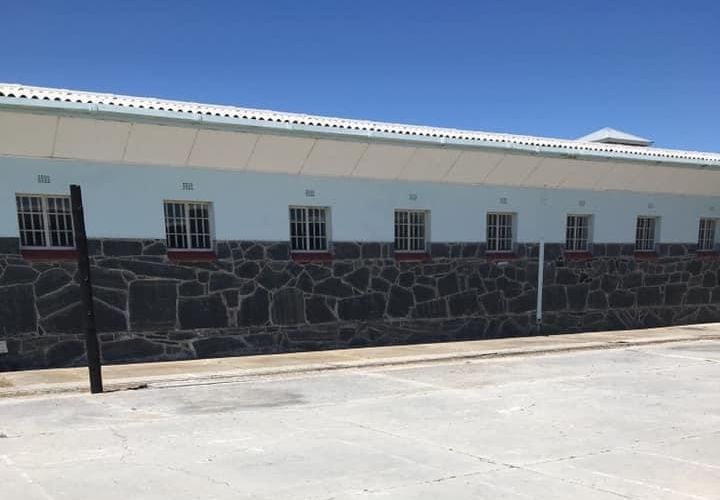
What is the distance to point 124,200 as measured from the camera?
32.6ft

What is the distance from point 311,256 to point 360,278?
1.19 meters

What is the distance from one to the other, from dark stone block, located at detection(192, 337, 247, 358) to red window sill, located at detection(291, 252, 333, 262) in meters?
1.92

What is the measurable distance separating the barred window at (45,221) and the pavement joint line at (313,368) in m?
2.60

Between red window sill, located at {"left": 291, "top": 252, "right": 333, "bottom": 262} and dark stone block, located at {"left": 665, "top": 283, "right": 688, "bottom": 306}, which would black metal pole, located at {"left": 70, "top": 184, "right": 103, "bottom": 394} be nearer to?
red window sill, located at {"left": 291, "top": 252, "right": 333, "bottom": 262}

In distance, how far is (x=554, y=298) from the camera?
14578mm

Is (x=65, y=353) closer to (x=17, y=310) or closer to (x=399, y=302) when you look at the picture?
(x=17, y=310)

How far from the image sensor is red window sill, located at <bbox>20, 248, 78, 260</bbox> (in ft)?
30.7

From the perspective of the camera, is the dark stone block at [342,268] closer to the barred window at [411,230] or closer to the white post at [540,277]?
the barred window at [411,230]

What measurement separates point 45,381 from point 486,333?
9.24 meters

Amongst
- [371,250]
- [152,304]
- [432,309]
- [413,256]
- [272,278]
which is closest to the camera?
[152,304]

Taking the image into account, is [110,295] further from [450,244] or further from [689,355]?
[689,355]

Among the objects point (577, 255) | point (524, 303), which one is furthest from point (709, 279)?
point (524, 303)

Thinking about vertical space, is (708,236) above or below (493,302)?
above

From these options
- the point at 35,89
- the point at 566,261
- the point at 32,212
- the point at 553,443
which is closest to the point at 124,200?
the point at 32,212
